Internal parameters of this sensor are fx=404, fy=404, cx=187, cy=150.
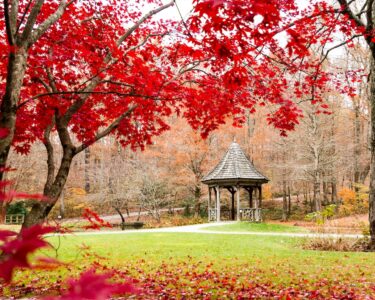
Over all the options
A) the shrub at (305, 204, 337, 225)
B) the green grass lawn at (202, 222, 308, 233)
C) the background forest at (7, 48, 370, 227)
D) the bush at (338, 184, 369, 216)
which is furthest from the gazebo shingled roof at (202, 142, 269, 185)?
the shrub at (305, 204, 337, 225)

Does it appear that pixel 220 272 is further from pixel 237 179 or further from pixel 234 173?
pixel 234 173

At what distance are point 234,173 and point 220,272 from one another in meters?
14.3

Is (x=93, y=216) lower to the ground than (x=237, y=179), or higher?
lower

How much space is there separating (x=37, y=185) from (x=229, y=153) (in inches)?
619

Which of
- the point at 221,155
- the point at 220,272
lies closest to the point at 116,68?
the point at 220,272

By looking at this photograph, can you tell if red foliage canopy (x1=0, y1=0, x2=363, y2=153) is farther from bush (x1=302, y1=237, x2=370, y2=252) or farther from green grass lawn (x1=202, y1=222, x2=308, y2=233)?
green grass lawn (x1=202, y1=222, x2=308, y2=233)

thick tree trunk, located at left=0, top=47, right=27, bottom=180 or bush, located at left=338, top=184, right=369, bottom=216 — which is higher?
thick tree trunk, located at left=0, top=47, right=27, bottom=180

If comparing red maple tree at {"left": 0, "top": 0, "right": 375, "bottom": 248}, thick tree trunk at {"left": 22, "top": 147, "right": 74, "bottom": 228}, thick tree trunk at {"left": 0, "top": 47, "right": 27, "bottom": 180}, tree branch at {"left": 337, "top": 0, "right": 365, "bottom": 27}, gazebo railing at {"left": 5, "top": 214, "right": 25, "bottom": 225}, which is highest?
tree branch at {"left": 337, "top": 0, "right": 365, "bottom": 27}

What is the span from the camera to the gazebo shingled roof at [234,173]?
21156mm

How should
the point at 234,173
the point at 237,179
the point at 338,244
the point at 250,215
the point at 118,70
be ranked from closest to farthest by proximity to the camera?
the point at 118,70 → the point at 338,244 → the point at 237,179 → the point at 234,173 → the point at 250,215

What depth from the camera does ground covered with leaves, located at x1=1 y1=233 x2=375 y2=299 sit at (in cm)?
558

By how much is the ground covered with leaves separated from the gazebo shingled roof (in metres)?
9.47

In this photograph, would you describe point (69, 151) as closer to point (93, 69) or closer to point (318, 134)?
point (93, 69)

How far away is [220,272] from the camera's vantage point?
7141 mm
